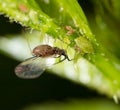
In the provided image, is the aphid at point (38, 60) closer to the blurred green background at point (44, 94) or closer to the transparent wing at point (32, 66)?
the transparent wing at point (32, 66)

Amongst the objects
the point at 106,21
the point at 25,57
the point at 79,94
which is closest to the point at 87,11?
the point at 106,21

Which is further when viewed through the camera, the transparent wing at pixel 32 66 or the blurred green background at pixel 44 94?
the blurred green background at pixel 44 94

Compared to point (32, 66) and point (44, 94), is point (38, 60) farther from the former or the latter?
point (44, 94)

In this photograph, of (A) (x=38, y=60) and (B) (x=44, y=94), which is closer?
(A) (x=38, y=60)

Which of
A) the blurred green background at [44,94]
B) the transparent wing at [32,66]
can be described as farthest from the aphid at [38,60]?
the blurred green background at [44,94]

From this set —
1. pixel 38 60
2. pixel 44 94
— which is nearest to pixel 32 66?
pixel 38 60
